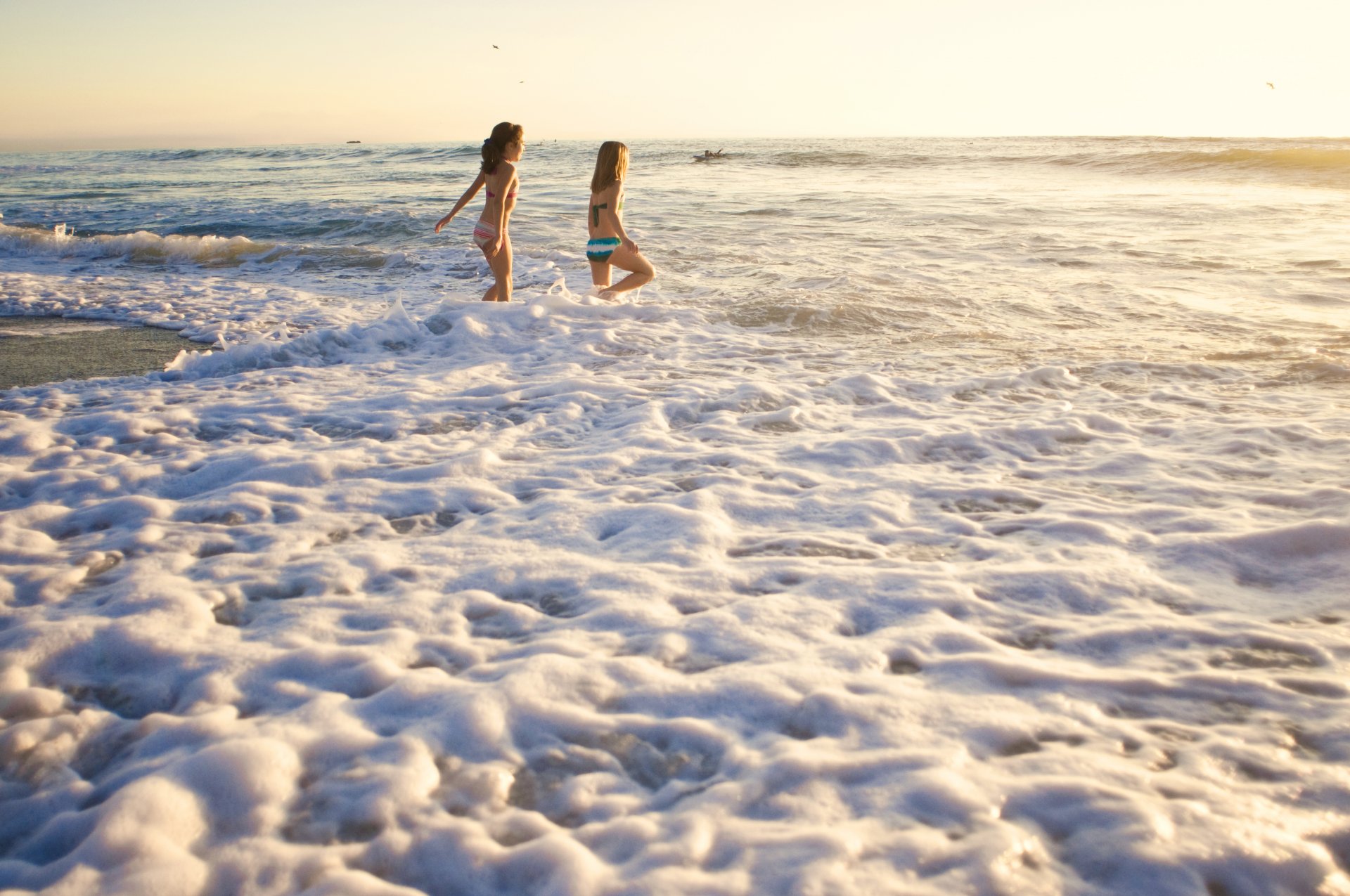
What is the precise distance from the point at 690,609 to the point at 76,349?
6.87m

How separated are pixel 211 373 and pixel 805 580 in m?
5.32

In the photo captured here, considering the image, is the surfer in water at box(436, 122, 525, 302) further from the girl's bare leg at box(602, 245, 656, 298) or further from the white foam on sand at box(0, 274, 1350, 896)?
the white foam on sand at box(0, 274, 1350, 896)

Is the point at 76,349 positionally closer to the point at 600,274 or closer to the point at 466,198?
the point at 466,198

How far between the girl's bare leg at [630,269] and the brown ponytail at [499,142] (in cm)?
145

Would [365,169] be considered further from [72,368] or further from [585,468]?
[585,468]

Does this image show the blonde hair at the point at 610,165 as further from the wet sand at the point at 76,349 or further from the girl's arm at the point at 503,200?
the wet sand at the point at 76,349

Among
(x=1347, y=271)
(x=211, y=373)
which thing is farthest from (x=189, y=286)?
(x=1347, y=271)

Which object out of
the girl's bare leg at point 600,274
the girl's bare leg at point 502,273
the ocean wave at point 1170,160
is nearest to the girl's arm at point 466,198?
the girl's bare leg at point 502,273

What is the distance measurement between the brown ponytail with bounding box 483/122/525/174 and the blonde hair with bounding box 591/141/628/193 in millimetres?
867

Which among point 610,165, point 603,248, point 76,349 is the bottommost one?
point 76,349

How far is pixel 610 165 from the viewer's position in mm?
7965

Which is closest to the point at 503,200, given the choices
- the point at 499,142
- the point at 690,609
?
the point at 499,142

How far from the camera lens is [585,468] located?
4.38 metres

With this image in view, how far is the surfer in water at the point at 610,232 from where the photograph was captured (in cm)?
804
